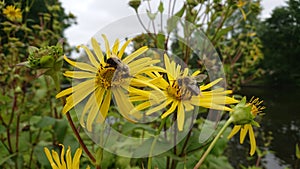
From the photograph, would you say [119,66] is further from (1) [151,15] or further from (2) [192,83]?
(1) [151,15]

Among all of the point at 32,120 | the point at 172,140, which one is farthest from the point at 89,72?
the point at 32,120

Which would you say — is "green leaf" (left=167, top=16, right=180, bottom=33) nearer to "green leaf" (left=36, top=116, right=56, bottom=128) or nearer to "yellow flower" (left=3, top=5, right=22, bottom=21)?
"green leaf" (left=36, top=116, right=56, bottom=128)

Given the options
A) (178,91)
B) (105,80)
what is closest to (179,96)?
(178,91)

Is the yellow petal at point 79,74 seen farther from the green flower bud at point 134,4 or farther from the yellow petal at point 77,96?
the green flower bud at point 134,4

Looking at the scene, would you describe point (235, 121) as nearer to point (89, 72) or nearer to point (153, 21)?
point (89, 72)

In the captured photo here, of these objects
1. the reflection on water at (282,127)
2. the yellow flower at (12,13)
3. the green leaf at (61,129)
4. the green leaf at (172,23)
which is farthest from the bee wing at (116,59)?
the reflection on water at (282,127)

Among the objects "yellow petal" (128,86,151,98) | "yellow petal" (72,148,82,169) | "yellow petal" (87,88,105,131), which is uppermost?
"yellow petal" (128,86,151,98)

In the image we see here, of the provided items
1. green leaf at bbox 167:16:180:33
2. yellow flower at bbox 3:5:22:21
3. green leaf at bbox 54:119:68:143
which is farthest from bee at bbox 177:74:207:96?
yellow flower at bbox 3:5:22:21
